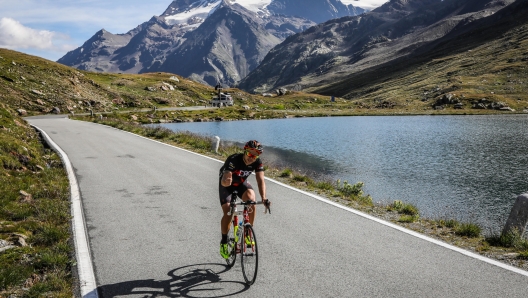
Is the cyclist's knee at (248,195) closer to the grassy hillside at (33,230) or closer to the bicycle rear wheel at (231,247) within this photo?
the bicycle rear wheel at (231,247)

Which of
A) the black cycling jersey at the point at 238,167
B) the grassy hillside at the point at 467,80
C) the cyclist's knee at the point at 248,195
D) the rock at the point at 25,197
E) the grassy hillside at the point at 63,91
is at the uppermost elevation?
the grassy hillside at the point at 467,80

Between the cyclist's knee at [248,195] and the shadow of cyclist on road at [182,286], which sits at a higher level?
the cyclist's knee at [248,195]

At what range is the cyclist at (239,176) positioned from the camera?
21.6ft

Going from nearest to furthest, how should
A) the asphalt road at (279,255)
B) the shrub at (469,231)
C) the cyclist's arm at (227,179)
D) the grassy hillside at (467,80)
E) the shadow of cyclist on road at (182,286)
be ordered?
the shadow of cyclist on road at (182,286), the asphalt road at (279,255), the cyclist's arm at (227,179), the shrub at (469,231), the grassy hillside at (467,80)

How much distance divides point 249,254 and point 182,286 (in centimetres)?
124

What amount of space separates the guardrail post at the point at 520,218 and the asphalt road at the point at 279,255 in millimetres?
1765

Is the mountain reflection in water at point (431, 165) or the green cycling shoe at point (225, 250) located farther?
the mountain reflection in water at point (431, 165)

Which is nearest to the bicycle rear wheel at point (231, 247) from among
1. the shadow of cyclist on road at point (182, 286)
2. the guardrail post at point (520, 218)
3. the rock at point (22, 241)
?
the shadow of cyclist on road at point (182, 286)

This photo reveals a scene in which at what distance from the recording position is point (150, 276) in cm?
666

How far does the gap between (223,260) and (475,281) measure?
451cm

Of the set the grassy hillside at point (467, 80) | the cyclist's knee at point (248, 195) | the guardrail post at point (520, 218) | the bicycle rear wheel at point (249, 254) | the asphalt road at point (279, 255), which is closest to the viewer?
the asphalt road at point (279, 255)

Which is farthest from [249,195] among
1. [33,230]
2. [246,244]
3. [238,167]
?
[33,230]

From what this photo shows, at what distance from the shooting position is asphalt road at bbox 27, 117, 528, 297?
618cm

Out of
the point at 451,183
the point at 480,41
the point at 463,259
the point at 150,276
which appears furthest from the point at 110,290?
the point at 480,41
